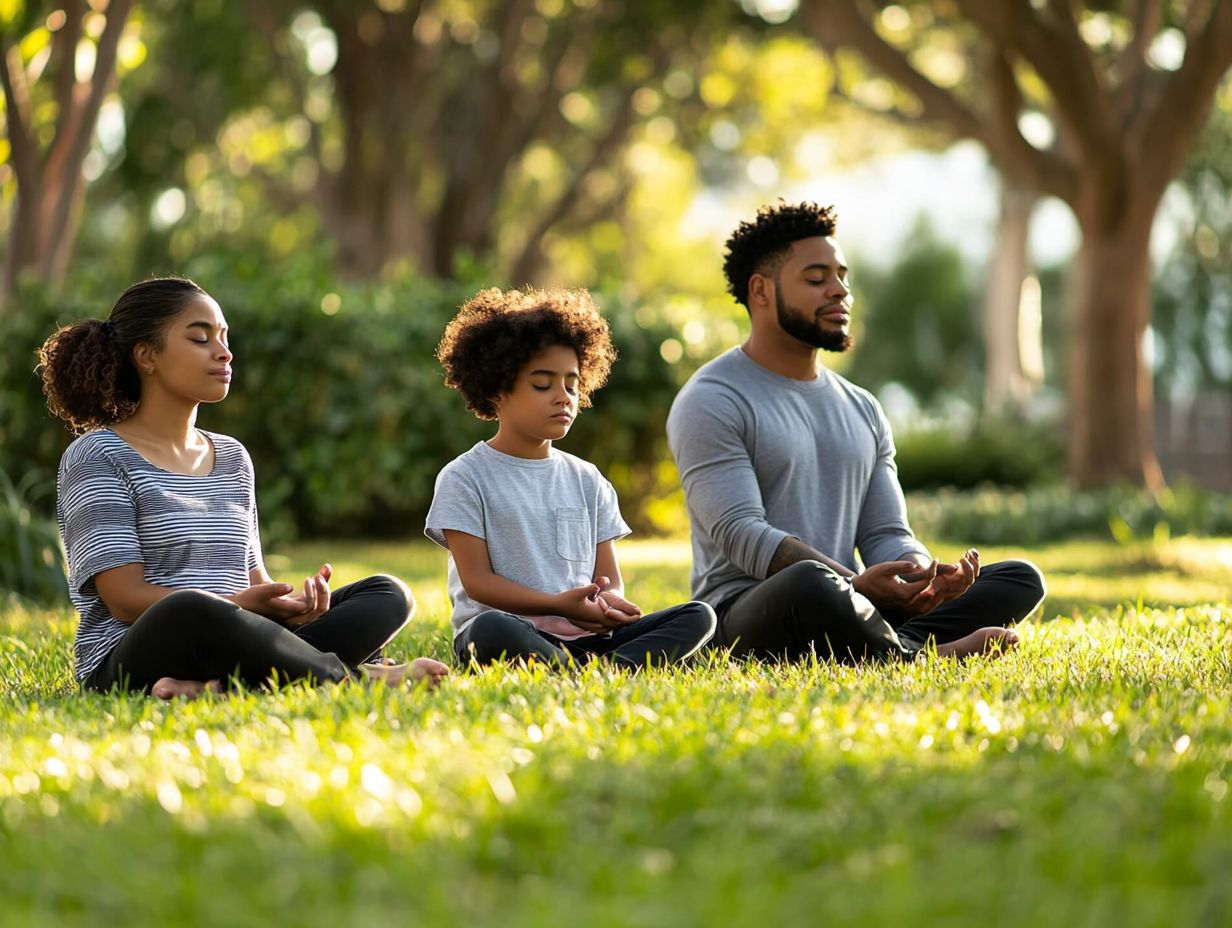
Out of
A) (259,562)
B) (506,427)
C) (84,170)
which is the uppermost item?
(84,170)

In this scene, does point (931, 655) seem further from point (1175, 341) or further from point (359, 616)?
point (1175, 341)

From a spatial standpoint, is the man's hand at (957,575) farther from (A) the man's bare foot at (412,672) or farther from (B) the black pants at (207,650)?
(B) the black pants at (207,650)

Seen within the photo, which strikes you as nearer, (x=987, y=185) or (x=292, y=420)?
(x=292, y=420)

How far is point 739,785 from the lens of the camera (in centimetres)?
337

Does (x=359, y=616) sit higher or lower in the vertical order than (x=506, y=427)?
lower

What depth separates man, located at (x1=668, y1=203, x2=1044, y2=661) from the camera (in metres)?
5.78

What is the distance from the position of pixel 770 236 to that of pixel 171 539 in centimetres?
252

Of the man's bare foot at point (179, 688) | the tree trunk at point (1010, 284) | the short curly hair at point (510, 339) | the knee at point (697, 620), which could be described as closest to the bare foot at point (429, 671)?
the man's bare foot at point (179, 688)

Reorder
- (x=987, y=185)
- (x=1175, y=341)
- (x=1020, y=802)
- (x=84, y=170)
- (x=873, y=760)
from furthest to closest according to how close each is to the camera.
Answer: (x=1175, y=341) → (x=987, y=185) → (x=84, y=170) → (x=873, y=760) → (x=1020, y=802)

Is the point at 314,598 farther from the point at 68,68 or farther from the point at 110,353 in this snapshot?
the point at 68,68

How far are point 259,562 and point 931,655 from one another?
2380 mm

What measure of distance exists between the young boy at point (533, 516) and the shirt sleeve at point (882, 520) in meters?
0.93

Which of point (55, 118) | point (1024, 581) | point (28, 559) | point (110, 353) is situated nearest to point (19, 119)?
point (55, 118)

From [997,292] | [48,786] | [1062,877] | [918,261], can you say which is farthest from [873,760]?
[918,261]
